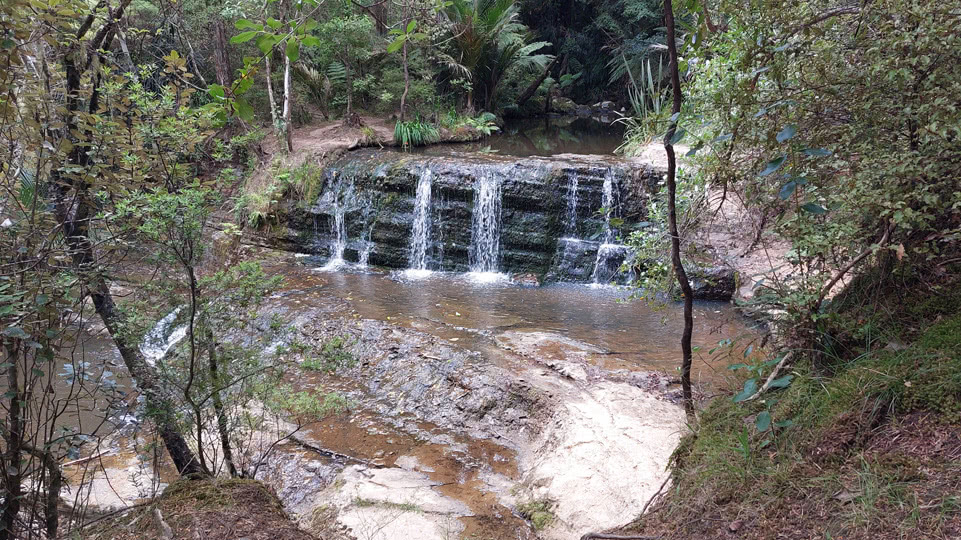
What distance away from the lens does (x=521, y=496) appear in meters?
3.89

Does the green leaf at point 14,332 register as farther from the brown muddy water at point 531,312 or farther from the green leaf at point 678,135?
the brown muddy water at point 531,312

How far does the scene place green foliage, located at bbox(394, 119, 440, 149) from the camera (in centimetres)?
1380

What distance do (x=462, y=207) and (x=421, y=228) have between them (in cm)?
81

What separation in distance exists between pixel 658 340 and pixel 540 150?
9.04m

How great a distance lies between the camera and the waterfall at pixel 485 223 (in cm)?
1005

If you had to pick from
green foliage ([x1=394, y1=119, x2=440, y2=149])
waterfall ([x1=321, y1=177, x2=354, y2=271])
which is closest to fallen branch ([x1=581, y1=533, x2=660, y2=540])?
waterfall ([x1=321, y1=177, x2=354, y2=271])

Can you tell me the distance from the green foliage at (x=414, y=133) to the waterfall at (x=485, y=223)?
13.6ft

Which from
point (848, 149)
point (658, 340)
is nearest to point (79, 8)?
point (848, 149)

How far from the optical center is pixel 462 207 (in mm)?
10234

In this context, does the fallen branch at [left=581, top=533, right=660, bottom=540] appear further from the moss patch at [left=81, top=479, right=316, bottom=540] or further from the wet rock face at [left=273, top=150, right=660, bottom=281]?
the wet rock face at [left=273, top=150, right=660, bottom=281]

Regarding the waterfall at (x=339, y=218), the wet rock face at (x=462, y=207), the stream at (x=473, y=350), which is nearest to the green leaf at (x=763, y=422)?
the stream at (x=473, y=350)

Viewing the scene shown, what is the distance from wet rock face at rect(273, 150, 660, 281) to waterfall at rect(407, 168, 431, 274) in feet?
0.21

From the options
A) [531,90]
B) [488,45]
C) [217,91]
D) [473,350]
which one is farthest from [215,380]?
[531,90]

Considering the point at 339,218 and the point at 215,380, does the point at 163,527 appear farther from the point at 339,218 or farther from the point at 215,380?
the point at 339,218
